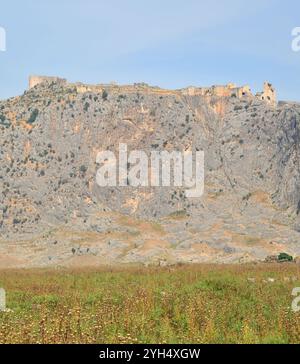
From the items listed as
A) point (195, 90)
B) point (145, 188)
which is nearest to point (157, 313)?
point (145, 188)

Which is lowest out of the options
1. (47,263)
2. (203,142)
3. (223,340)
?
(47,263)

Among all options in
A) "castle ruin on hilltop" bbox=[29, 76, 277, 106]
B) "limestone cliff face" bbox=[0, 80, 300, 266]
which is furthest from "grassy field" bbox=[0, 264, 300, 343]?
"castle ruin on hilltop" bbox=[29, 76, 277, 106]

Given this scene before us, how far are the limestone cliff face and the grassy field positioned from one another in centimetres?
4946

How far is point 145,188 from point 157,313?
273 ft

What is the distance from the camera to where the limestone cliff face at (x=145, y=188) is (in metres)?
81.8

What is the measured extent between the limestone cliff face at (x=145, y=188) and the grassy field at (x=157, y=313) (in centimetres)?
4946

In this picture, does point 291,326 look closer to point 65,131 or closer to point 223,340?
point 223,340

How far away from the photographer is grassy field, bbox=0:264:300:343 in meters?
12.7

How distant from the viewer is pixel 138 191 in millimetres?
99250

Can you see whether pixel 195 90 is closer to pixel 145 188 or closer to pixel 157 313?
pixel 145 188

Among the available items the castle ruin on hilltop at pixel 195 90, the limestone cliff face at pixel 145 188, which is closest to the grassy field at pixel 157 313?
the limestone cliff face at pixel 145 188
